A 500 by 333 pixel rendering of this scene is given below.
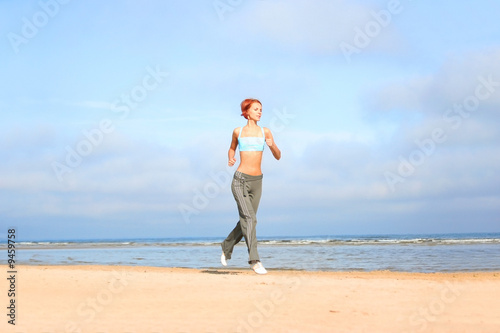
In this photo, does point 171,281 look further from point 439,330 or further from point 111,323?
point 439,330

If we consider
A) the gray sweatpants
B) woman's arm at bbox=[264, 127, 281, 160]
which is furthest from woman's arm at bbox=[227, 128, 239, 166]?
woman's arm at bbox=[264, 127, 281, 160]

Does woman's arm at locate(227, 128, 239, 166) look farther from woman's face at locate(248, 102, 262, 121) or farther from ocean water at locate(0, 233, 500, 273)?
ocean water at locate(0, 233, 500, 273)

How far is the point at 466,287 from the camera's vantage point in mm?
7277

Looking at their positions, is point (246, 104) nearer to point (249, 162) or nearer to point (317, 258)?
point (249, 162)

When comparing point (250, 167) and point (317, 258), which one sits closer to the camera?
point (250, 167)

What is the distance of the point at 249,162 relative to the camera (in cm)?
876

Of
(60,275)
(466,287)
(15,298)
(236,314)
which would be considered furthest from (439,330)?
(60,275)

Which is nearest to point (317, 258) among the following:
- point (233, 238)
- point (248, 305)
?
point (233, 238)

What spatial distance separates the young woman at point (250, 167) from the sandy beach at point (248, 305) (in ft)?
2.65

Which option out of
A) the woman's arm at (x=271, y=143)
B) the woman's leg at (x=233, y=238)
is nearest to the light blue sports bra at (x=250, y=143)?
the woman's arm at (x=271, y=143)

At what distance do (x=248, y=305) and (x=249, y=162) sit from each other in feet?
10.6

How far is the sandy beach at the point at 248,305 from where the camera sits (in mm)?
4992

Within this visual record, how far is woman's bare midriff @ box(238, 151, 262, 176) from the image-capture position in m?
8.73

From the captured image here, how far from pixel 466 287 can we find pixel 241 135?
4040mm
